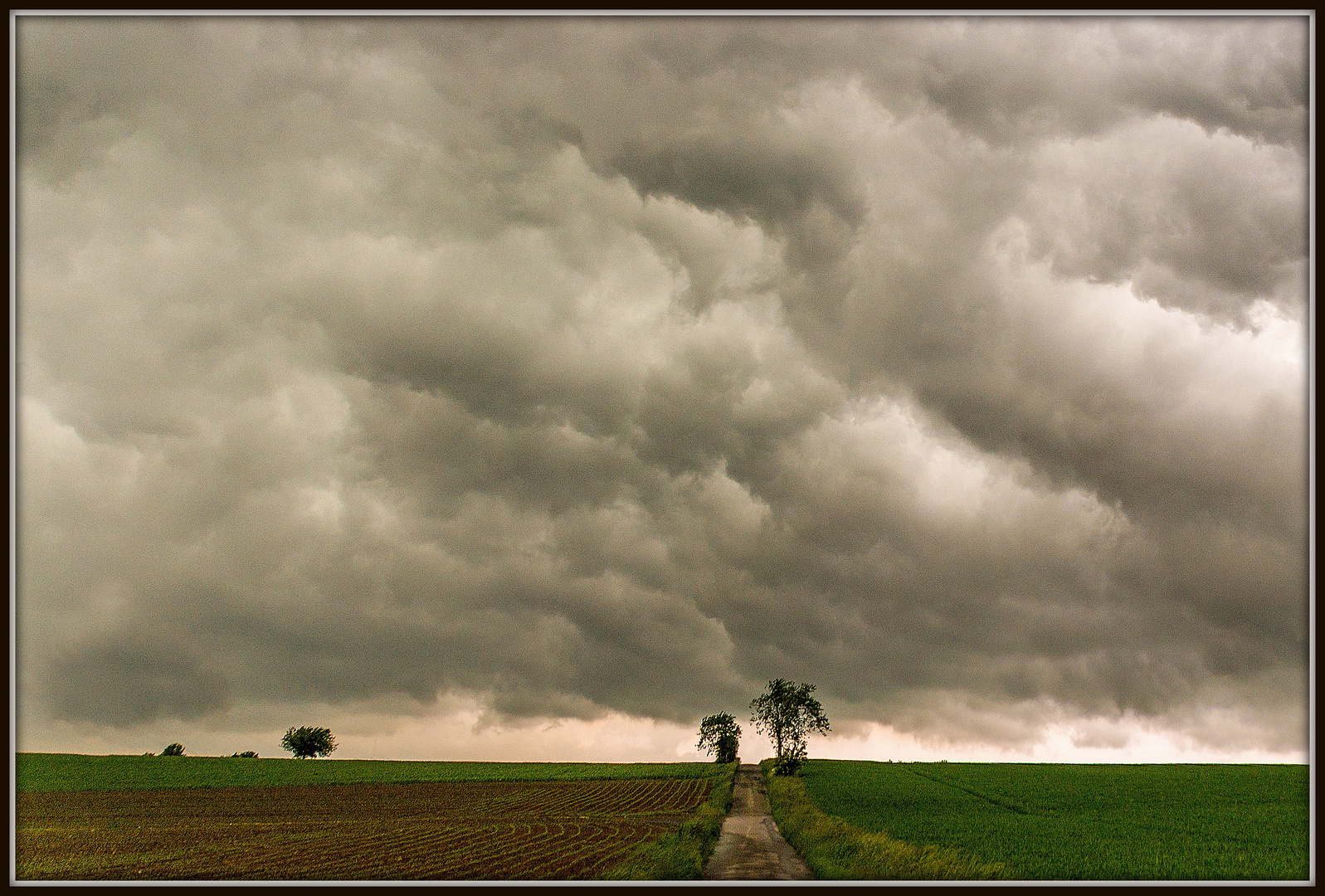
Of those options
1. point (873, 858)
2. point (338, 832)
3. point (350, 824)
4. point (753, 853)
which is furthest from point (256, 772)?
point (873, 858)

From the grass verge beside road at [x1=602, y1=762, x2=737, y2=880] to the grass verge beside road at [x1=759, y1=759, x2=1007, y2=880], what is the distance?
4676 millimetres

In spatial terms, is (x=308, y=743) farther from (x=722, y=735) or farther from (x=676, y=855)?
(x=676, y=855)

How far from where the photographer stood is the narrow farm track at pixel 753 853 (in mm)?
30641

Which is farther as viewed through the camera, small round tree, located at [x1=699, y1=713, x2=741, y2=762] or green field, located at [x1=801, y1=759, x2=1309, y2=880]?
small round tree, located at [x1=699, y1=713, x2=741, y2=762]

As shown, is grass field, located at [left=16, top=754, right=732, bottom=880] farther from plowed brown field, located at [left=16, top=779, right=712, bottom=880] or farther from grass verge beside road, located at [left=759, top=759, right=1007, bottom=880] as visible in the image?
grass verge beside road, located at [left=759, top=759, right=1007, bottom=880]

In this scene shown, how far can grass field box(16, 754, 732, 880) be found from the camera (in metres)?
31.5

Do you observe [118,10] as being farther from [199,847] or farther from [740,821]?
[740,821]

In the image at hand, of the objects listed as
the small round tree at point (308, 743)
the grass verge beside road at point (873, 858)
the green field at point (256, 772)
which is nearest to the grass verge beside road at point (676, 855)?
the grass verge beside road at point (873, 858)

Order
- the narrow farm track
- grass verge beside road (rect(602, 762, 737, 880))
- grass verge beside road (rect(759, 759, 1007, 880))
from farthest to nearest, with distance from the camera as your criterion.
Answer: the narrow farm track, grass verge beside road (rect(602, 762, 737, 880)), grass verge beside road (rect(759, 759, 1007, 880))

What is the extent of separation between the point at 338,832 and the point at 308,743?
153222 mm

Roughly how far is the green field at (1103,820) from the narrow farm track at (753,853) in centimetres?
492

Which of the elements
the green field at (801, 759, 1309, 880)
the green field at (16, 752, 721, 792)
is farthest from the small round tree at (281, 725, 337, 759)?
the green field at (801, 759, 1309, 880)

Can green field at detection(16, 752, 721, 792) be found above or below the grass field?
below

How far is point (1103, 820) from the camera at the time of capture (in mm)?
45750
